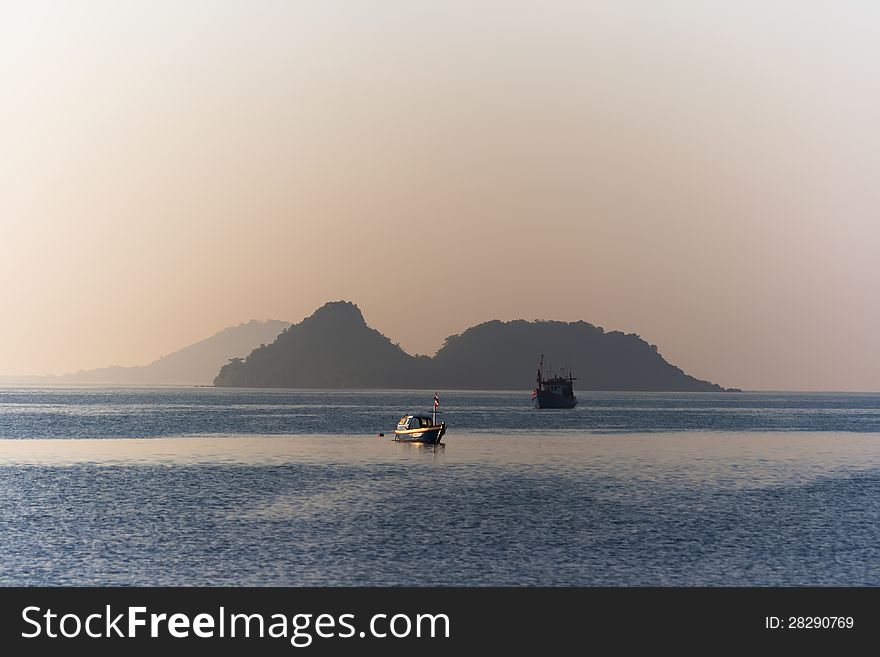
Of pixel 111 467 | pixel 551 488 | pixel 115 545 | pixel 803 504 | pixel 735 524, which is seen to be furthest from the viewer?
pixel 111 467

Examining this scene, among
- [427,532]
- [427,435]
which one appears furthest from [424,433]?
[427,532]

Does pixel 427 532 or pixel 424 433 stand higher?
pixel 424 433

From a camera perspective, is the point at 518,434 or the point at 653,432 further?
the point at 653,432

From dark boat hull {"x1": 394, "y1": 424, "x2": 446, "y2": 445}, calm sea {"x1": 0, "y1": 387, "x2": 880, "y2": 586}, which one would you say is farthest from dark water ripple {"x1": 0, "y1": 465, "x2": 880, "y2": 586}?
dark boat hull {"x1": 394, "y1": 424, "x2": 446, "y2": 445}

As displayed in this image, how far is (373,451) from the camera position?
406ft

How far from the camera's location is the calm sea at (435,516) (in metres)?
49.2

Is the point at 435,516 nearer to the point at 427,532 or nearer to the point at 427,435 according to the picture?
the point at 427,532

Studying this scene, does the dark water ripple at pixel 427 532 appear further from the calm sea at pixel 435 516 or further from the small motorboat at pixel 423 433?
the small motorboat at pixel 423 433

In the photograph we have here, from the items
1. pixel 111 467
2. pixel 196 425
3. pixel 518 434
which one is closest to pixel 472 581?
pixel 111 467

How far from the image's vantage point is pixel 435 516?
65.7 m

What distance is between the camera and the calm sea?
49.2 meters

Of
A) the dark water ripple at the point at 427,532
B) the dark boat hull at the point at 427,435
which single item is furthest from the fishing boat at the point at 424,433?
the dark water ripple at the point at 427,532

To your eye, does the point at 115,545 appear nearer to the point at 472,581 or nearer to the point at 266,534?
the point at 266,534
